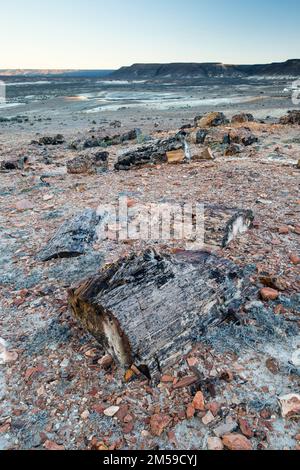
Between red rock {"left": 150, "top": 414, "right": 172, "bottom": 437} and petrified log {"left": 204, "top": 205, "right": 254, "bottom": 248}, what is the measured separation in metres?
2.39

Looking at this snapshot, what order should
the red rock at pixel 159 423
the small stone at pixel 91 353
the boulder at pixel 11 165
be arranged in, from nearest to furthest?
the red rock at pixel 159 423, the small stone at pixel 91 353, the boulder at pixel 11 165

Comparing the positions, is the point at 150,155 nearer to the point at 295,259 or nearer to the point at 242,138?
the point at 242,138

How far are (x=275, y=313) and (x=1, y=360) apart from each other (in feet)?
7.93

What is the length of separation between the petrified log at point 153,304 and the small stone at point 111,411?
0.32m

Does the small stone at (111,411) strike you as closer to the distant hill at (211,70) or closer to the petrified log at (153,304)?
the petrified log at (153,304)

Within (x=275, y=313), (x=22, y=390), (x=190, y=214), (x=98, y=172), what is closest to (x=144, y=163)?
(x=98, y=172)

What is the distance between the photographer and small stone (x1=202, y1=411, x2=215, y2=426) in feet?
7.40

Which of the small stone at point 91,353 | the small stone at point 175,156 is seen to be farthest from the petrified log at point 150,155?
the small stone at point 91,353

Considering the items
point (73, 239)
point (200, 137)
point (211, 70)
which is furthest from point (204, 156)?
point (211, 70)

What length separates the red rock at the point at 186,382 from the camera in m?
Answer: 2.51

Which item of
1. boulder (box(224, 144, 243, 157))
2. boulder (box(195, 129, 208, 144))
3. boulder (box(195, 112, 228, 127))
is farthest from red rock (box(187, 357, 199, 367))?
boulder (box(195, 112, 228, 127))
